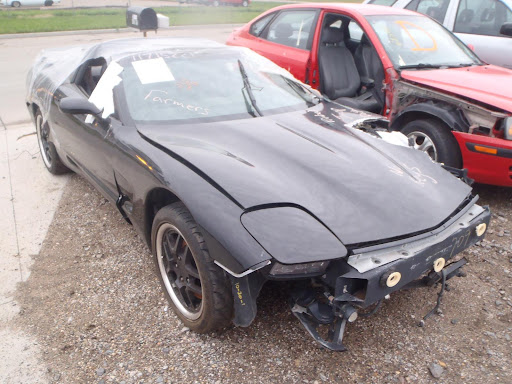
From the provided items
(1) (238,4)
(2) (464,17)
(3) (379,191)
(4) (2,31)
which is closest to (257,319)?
(3) (379,191)

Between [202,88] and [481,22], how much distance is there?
14.5 feet

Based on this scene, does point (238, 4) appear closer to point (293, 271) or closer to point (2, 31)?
point (2, 31)

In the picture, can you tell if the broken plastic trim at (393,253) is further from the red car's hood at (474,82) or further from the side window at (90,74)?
the side window at (90,74)

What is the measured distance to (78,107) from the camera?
2998 mm

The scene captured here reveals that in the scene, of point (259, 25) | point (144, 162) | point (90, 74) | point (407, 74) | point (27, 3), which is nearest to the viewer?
point (144, 162)

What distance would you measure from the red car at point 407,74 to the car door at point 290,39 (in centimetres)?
1

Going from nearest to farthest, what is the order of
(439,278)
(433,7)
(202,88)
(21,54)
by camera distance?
1. (439,278)
2. (202,88)
3. (433,7)
4. (21,54)

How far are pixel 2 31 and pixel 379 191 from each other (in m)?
16.0

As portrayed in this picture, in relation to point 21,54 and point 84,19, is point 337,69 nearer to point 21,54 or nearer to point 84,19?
point 21,54

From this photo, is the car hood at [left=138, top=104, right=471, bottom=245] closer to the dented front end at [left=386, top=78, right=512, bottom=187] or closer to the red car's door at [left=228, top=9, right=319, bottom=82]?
the dented front end at [left=386, top=78, right=512, bottom=187]

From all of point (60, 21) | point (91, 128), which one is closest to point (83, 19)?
point (60, 21)

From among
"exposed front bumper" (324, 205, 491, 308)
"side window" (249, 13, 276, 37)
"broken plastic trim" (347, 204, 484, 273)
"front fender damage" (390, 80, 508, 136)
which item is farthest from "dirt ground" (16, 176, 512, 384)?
"side window" (249, 13, 276, 37)

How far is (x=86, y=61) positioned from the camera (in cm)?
367

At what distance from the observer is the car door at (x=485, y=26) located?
562 cm
